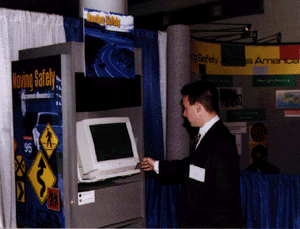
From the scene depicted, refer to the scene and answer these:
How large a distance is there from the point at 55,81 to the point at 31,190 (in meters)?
0.70

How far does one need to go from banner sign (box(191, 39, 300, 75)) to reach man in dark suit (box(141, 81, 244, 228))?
297 cm

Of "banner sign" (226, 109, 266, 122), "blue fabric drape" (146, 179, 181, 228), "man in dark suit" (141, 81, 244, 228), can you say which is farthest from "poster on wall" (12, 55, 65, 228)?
"banner sign" (226, 109, 266, 122)

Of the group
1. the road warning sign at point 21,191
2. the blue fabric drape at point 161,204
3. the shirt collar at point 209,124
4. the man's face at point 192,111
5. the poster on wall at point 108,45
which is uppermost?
the poster on wall at point 108,45

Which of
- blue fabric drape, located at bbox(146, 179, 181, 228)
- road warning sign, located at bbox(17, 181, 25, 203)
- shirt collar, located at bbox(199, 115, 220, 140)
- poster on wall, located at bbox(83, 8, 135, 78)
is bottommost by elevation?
blue fabric drape, located at bbox(146, 179, 181, 228)

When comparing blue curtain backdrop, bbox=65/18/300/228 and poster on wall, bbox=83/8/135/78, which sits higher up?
poster on wall, bbox=83/8/135/78

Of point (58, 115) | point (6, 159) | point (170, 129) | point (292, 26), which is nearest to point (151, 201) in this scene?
point (170, 129)

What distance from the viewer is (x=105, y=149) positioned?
2223 mm

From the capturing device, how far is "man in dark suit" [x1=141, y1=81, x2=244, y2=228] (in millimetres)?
1808

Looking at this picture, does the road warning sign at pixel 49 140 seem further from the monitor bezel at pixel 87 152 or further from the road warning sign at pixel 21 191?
the road warning sign at pixel 21 191

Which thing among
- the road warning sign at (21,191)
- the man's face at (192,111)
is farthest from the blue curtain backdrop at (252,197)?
the man's face at (192,111)

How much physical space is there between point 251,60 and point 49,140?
12.8ft

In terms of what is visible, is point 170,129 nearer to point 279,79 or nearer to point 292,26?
point 279,79

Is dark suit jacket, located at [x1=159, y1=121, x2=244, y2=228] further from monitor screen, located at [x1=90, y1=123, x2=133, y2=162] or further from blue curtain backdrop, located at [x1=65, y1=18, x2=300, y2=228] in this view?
blue curtain backdrop, located at [x1=65, y1=18, x2=300, y2=228]

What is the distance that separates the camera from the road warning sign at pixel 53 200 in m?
2.00
